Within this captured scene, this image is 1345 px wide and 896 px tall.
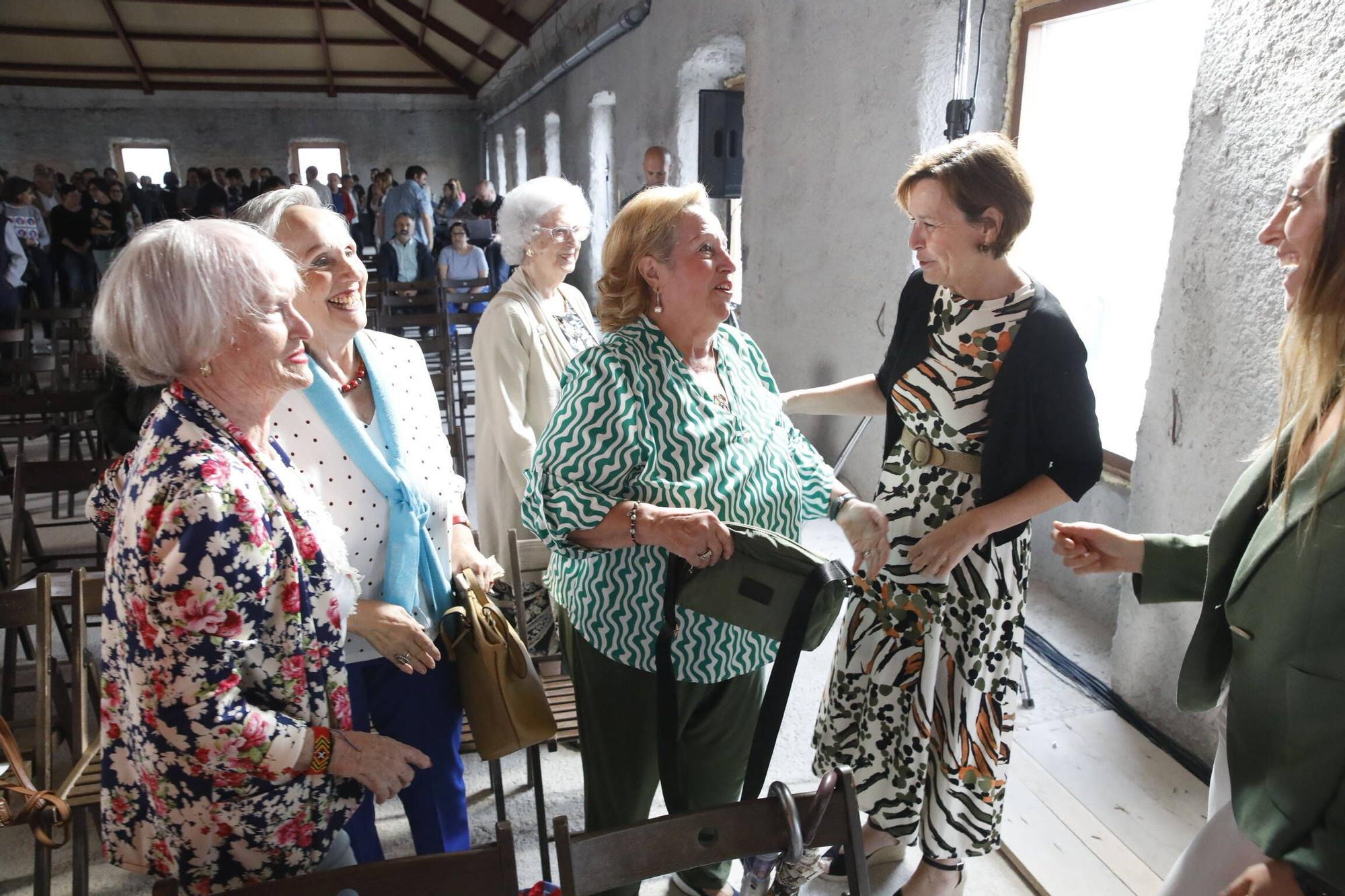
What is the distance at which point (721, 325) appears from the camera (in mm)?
1847

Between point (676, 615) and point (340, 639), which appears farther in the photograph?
point (676, 615)

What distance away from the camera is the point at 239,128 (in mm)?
Answer: 19359

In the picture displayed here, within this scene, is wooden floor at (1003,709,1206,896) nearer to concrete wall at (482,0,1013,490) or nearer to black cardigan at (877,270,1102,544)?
black cardigan at (877,270,1102,544)

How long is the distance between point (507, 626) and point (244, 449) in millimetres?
679

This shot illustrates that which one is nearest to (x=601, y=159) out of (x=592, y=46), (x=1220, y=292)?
(x=592, y=46)

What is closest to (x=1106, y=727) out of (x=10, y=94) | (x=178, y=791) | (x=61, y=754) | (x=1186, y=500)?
(x=1186, y=500)

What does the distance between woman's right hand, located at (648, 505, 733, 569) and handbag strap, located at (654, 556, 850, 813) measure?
0.23ft

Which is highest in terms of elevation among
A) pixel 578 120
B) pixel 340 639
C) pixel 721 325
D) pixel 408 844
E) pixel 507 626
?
pixel 578 120

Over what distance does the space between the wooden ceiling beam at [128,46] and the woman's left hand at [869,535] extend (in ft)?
58.7

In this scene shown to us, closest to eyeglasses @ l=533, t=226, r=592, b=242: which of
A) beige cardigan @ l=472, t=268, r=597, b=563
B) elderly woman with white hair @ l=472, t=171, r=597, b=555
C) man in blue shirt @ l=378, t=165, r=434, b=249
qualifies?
elderly woman with white hair @ l=472, t=171, r=597, b=555

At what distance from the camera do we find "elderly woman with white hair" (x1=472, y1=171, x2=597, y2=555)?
2.69 metres

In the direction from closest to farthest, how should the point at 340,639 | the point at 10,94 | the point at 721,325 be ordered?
the point at 340,639
the point at 721,325
the point at 10,94

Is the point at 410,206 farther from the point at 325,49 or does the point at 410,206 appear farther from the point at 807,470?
the point at 325,49

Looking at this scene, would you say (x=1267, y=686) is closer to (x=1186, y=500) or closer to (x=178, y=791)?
(x=178, y=791)
